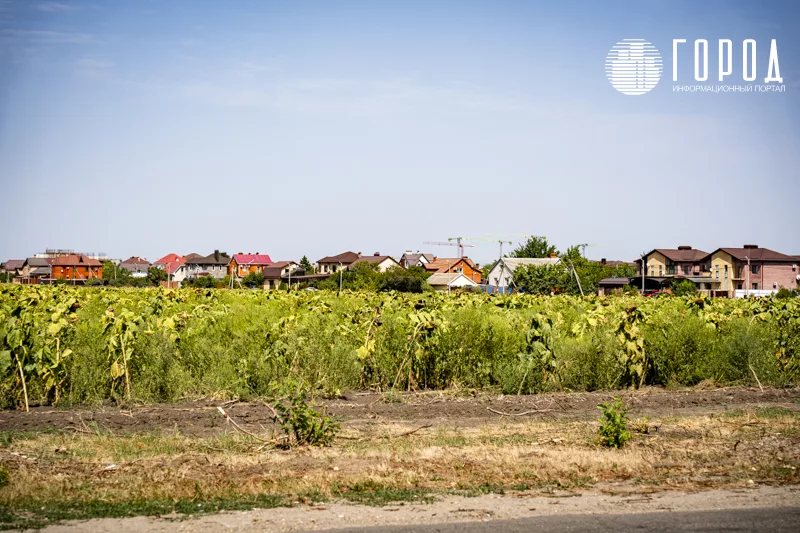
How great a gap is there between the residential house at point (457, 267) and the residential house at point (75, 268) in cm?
5704

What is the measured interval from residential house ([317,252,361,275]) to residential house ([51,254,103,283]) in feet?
125

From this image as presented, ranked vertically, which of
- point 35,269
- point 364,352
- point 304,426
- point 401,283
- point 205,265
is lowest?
point 304,426

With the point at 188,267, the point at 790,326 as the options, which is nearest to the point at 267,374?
the point at 790,326

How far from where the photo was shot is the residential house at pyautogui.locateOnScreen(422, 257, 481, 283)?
454 feet

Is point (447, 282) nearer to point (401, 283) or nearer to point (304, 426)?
point (401, 283)

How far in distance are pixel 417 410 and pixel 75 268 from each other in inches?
5551

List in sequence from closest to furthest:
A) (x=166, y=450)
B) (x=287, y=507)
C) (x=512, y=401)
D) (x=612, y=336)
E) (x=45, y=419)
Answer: (x=287, y=507), (x=166, y=450), (x=45, y=419), (x=512, y=401), (x=612, y=336)

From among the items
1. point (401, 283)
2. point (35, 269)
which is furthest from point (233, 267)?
point (401, 283)

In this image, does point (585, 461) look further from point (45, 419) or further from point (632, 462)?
point (45, 419)

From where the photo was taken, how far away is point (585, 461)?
9328 mm

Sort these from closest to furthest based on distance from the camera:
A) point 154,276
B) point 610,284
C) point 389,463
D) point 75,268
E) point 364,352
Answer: point 389,463, point 364,352, point 610,284, point 154,276, point 75,268

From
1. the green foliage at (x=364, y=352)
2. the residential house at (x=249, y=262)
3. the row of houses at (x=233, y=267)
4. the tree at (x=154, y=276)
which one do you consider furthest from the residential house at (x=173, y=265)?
the green foliage at (x=364, y=352)

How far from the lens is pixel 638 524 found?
6.99 meters

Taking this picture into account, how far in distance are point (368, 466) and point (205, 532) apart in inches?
106
